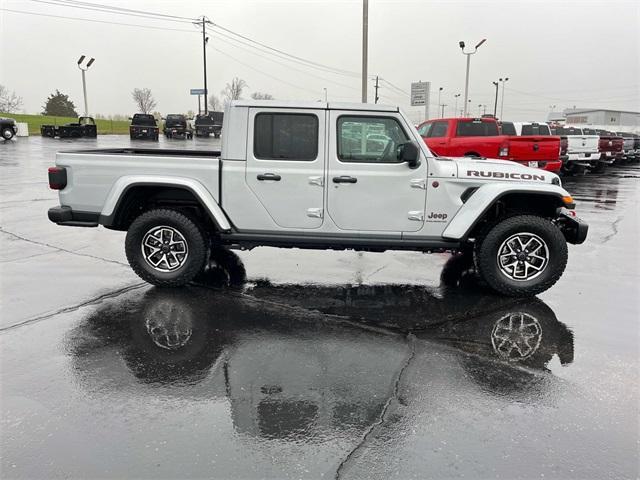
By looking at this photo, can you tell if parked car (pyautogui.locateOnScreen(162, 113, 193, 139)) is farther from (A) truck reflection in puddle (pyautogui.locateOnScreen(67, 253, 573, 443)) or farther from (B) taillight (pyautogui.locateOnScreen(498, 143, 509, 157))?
(A) truck reflection in puddle (pyautogui.locateOnScreen(67, 253, 573, 443))

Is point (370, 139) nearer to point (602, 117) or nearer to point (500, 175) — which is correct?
point (500, 175)

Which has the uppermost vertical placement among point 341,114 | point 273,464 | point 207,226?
point 341,114

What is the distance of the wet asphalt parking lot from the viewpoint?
107 inches

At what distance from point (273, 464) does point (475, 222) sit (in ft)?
11.1

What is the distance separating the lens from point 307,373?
3643 mm

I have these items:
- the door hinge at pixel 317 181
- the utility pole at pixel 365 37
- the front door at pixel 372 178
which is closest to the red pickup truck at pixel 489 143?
the utility pole at pixel 365 37

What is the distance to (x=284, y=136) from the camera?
5.31 m

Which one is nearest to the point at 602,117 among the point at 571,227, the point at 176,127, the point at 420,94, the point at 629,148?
the point at 420,94

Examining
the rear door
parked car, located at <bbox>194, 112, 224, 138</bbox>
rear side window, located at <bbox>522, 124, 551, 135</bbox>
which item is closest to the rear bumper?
the rear door

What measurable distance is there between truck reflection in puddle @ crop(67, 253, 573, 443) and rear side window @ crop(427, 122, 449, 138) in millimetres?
9672

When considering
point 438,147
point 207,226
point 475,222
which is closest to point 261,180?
point 207,226

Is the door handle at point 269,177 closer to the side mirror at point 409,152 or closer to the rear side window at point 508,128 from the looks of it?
the side mirror at point 409,152

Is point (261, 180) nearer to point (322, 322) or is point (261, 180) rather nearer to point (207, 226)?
point (207, 226)

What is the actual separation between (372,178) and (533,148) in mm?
9690
